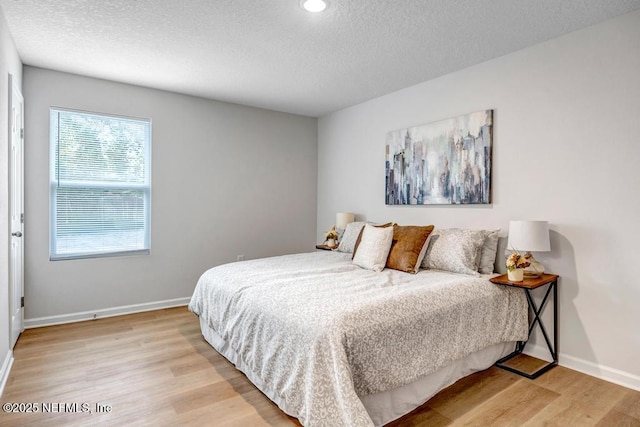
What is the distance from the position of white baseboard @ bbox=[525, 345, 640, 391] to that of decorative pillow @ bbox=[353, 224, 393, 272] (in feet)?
4.55

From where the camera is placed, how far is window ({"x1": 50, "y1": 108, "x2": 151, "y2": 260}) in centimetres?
349

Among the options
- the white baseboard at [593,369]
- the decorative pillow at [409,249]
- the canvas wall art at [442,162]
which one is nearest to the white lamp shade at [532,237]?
the canvas wall art at [442,162]

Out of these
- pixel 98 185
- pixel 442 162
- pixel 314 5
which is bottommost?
pixel 98 185

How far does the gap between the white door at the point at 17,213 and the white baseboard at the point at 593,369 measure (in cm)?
420

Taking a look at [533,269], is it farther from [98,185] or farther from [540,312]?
[98,185]

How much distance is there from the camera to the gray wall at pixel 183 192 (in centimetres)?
340

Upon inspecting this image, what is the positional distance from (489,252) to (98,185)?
3.88 m

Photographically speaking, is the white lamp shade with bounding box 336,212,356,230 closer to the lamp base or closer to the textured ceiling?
the textured ceiling

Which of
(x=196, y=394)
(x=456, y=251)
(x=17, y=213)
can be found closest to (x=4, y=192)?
(x=17, y=213)

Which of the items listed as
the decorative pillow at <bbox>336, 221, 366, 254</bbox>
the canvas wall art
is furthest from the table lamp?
the decorative pillow at <bbox>336, 221, 366, 254</bbox>

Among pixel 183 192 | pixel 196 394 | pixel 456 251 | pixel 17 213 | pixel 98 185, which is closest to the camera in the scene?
pixel 196 394

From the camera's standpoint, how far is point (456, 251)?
2924mm

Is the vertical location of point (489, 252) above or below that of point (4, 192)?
below

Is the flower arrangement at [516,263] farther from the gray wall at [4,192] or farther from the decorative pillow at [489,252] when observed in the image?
the gray wall at [4,192]
